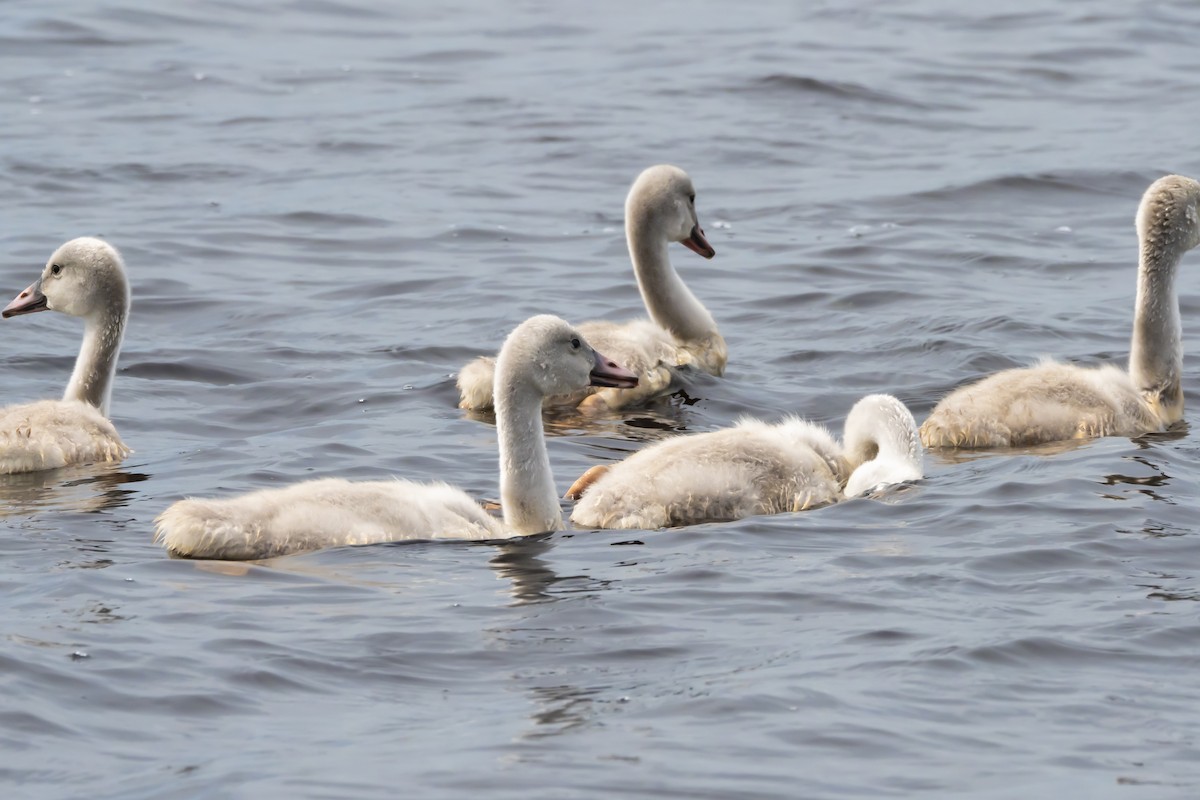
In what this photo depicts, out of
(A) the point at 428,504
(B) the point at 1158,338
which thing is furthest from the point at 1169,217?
(A) the point at 428,504

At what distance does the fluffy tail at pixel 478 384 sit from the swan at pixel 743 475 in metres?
2.02

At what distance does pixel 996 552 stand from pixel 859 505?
2.74 ft

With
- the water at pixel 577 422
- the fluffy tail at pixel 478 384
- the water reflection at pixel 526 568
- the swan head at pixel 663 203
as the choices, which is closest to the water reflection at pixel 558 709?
the water at pixel 577 422

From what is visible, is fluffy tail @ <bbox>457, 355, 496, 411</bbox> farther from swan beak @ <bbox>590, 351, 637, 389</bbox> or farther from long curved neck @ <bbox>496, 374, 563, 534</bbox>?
long curved neck @ <bbox>496, 374, 563, 534</bbox>

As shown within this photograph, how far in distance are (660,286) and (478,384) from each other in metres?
1.87

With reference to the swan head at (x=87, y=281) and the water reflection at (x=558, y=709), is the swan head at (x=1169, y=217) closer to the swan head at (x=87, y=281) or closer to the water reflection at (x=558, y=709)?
the water reflection at (x=558, y=709)

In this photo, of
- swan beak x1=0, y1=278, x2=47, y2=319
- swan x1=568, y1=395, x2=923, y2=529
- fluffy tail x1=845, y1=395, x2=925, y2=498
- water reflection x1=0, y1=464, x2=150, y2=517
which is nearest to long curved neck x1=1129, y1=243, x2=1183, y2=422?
fluffy tail x1=845, y1=395, x2=925, y2=498

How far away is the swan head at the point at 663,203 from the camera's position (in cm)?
1331

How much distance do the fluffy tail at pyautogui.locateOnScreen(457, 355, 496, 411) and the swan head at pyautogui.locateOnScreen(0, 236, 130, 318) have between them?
1955 millimetres

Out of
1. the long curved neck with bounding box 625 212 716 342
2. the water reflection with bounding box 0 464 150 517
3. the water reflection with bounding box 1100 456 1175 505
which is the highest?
the long curved neck with bounding box 625 212 716 342

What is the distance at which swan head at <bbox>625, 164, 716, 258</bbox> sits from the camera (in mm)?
13312

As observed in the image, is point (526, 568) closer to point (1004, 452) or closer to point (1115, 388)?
point (1004, 452)

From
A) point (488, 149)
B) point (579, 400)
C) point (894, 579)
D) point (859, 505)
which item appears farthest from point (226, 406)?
point (488, 149)

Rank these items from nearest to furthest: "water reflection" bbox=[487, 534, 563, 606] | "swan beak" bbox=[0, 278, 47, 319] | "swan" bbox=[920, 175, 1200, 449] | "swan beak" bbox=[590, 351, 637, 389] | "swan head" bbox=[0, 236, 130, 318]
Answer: "water reflection" bbox=[487, 534, 563, 606], "swan beak" bbox=[590, 351, 637, 389], "swan" bbox=[920, 175, 1200, 449], "swan head" bbox=[0, 236, 130, 318], "swan beak" bbox=[0, 278, 47, 319]
